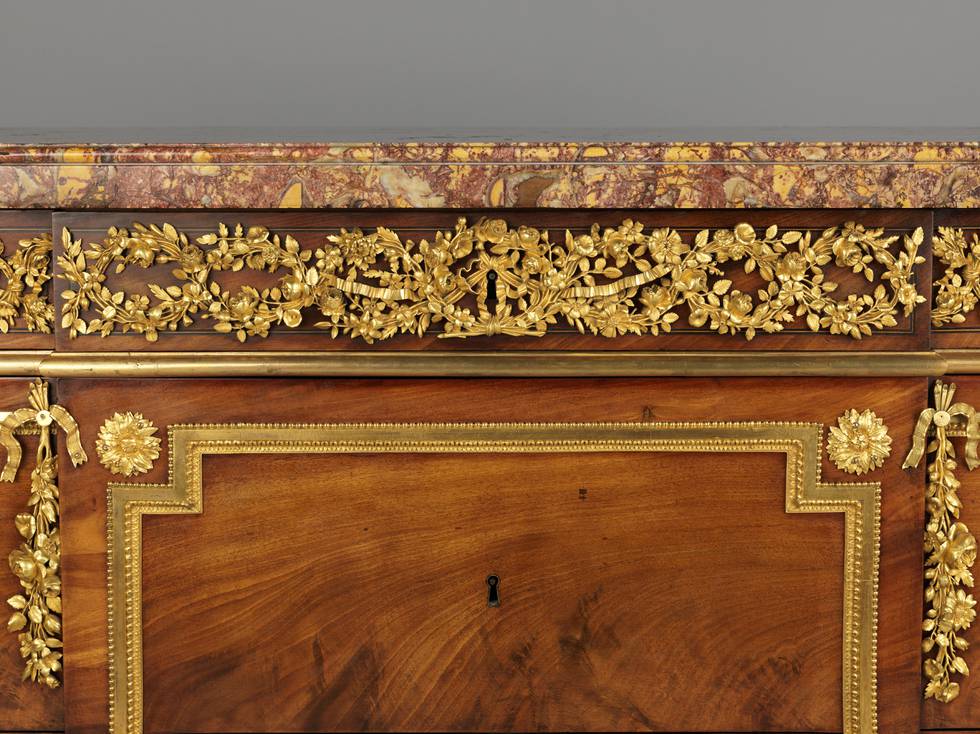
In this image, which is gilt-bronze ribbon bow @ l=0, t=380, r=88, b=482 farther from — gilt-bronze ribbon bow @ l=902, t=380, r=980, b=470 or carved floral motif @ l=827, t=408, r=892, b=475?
gilt-bronze ribbon bow @ l=902, t=380, r=980, b=470

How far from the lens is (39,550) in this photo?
1.44 meters

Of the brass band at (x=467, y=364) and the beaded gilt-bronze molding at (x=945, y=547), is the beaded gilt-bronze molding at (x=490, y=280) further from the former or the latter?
→ the beaded gilt-bronze molding at (x=945, y=547)

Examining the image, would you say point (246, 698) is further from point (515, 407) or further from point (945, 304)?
point (945, 304)

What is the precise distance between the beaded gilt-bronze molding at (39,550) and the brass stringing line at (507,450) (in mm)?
95

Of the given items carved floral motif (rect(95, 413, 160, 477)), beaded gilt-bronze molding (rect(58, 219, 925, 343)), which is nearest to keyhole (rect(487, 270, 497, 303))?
beaded gilt-bronze molding (rect(58, 219, 925, 343))

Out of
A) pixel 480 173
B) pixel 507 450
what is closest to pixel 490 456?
pixel 507 450

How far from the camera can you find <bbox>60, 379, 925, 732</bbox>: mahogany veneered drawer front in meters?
1.41

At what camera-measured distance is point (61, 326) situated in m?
1.40

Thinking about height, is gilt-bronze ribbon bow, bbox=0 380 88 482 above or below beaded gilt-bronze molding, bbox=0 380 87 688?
above

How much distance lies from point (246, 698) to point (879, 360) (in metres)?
1.04

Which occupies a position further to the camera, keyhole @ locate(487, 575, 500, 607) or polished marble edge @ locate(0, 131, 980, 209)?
keyhole @ locate(487, 575, 500, 607)

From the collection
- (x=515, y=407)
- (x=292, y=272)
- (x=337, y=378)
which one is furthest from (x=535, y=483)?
(x=292, y=272)

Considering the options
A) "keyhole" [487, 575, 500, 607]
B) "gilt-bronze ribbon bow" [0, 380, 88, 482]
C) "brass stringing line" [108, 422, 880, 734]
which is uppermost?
"gilt-bronze ribbon bow" [0, 380, 88, 482]

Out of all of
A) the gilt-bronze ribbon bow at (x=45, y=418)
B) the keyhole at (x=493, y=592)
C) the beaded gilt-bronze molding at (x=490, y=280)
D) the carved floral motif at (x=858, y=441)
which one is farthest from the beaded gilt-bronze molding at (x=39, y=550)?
the carved floral motif at (x=858, y=441)
